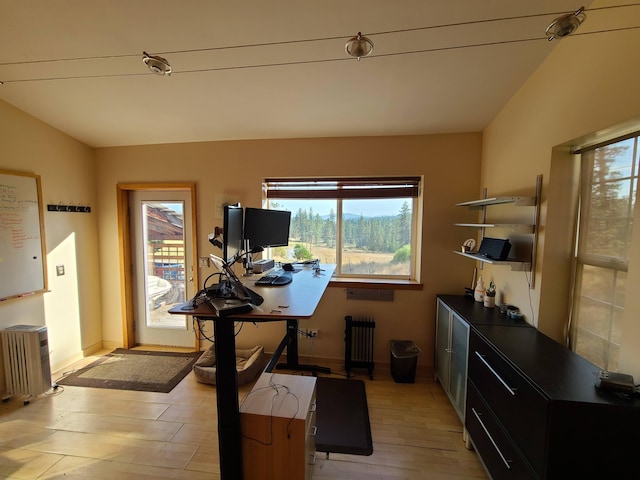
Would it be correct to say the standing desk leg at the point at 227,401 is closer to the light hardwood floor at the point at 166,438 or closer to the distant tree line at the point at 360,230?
the light hardwood floor at the point at 166,438

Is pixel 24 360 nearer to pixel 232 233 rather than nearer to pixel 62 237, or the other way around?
pixel 62 237

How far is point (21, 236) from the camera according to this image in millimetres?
2355

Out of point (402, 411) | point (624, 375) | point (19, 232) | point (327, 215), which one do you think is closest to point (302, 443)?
point (402, 411)

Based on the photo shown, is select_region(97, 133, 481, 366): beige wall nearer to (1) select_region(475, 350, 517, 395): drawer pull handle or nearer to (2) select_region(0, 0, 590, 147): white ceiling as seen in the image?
(2) select_region(0, 0, 590, 147): white ceiling

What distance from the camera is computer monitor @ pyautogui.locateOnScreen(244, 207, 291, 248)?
6.32ft

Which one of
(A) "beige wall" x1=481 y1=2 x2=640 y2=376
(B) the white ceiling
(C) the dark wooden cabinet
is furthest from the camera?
(B) the white ceiling

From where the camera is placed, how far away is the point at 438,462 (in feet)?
5.55

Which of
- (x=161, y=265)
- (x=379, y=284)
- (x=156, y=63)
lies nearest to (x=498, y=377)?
(x=379, y=284)

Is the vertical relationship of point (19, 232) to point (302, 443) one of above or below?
above

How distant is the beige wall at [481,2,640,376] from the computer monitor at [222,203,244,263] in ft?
6.49

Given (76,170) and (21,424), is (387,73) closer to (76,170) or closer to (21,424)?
(76,170)

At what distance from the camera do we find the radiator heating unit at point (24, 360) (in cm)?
223

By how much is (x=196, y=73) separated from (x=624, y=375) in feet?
9.70

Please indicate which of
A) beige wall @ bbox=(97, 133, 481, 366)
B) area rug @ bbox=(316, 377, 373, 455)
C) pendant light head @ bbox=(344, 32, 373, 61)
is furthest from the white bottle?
pendant light head @ bbox=(344, 32, 373, 61)
